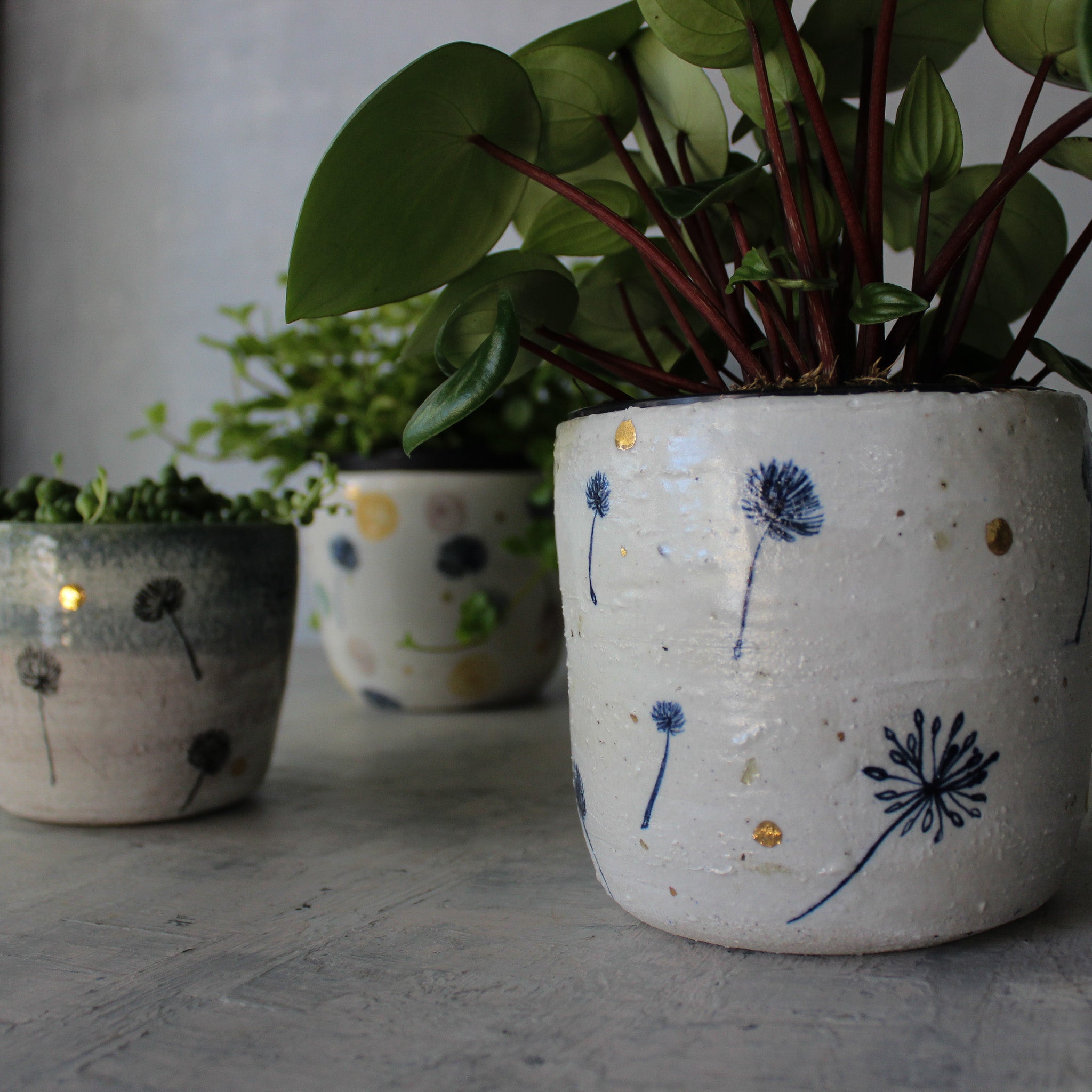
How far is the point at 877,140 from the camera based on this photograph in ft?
1.33

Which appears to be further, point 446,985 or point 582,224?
point 582,224

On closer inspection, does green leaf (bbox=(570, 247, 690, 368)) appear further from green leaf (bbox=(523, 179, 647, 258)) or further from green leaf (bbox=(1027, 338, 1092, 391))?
green leaf (bbox=(1027, 338, 1092, 391))

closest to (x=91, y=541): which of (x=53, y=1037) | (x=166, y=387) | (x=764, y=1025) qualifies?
(x=53, y=1037)

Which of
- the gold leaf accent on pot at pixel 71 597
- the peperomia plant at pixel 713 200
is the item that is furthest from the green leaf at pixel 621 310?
the gold leaf accent on pot at pixel 71 597

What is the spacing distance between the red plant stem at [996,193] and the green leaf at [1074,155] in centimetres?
3

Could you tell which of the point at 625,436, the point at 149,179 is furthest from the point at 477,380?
the point at 149,179

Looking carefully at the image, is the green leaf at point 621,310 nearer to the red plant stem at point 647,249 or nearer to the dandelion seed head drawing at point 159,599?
the red plant stem at point 647,249

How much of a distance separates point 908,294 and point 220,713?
0.45 metres

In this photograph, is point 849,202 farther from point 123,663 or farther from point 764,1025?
point 123,663

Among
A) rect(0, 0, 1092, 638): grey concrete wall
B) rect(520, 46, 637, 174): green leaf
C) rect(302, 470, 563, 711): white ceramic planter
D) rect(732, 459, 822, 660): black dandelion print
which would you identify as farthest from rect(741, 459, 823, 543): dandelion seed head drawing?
rect(0, 0, 1092, 638): grey concrete wall

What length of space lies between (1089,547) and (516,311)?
0.83 ft

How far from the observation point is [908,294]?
14.2 inches

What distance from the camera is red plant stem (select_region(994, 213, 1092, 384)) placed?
43 centimetres

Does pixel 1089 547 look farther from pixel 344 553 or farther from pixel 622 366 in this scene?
pixel 344 553
